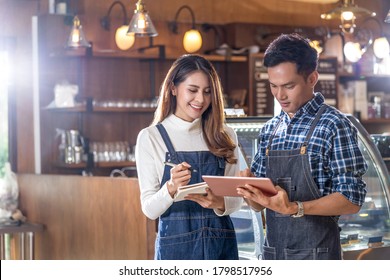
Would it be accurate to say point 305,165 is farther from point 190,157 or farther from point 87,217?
point 87,217

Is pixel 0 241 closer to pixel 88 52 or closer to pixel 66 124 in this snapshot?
pixel 66 124

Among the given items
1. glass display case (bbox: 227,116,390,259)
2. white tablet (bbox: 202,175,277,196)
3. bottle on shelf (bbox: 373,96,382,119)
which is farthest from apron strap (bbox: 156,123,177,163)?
bottle on shelf (bbox: 373,96,382,119)

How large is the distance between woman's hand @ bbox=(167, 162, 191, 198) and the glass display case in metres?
0.89

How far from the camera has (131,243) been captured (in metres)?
4.26

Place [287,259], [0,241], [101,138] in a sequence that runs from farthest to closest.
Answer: [101,138] → [0,241] → [287,259]

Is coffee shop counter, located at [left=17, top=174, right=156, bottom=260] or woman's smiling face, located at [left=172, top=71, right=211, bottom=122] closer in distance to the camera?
woman's smiling face, located at [left=172, top=71, right=211, bottom=122]

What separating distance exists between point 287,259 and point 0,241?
3721 millimetres

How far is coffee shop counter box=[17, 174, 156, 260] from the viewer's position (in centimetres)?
424

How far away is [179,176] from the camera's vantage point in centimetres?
228

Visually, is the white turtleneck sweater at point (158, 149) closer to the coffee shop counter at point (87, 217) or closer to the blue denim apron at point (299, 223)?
the blue denim apron at point (299, 223)

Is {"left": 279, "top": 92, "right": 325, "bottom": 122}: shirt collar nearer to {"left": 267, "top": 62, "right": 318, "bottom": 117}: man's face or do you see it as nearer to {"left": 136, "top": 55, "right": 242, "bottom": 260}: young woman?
{"left": 267, "top": 62, "right": 318, "bottom": 117}: man's face

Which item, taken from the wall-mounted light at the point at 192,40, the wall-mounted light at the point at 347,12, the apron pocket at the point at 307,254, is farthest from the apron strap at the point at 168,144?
the wall-mounted light at the point at 192,40

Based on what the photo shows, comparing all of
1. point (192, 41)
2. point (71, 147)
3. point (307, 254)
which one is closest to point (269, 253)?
point (307, 254)
